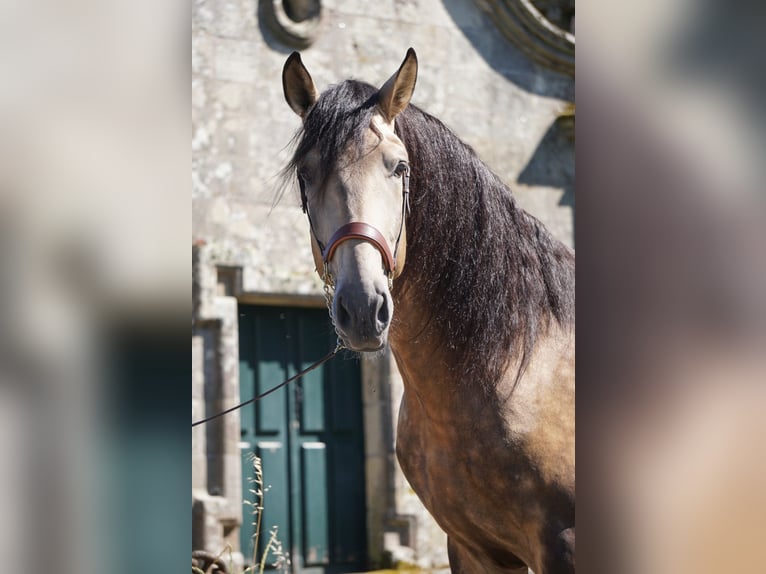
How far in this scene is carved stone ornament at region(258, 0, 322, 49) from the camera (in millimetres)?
6781

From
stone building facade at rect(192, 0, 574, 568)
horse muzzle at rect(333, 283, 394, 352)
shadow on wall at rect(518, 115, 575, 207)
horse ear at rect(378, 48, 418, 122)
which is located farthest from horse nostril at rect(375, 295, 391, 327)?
shadow on wall at rect(518, 115, 575, 207)

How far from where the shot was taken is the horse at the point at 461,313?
264 cm

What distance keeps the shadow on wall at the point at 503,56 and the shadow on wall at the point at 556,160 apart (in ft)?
0.92

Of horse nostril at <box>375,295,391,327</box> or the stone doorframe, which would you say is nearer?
horse nostril at <box>375,295,391,327</box>

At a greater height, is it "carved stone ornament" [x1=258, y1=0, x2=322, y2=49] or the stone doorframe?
"carved stone ornament" [x1=258, y1=0, x2=322, y2=49]

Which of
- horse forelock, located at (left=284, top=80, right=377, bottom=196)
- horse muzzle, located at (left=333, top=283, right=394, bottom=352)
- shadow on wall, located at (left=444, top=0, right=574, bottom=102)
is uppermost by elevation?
shadow on wall, located at (left=444, top=0, right=574, bottom=102)

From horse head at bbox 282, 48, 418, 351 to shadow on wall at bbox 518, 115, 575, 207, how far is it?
5.05m

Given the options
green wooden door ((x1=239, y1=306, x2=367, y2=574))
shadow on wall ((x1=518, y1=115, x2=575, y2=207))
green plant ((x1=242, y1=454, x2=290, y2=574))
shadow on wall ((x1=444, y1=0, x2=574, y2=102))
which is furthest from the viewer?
shadow on wall ((x1=518, y1=115, x2=575, y2=207))

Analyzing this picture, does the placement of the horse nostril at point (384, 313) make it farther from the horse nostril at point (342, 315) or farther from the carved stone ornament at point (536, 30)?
the carved stone ornament at point (536, 30)

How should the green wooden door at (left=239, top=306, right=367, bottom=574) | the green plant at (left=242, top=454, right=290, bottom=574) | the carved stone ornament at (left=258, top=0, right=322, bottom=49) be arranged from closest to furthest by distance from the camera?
1. the green plant at (left=242, top=454, right=290, bottom=574)
2. the green wooden door at (left=239, top=306, right=367, bottom=574)
3. the carved stone ornament at (left=258, top=0, right=322, bottom=49)

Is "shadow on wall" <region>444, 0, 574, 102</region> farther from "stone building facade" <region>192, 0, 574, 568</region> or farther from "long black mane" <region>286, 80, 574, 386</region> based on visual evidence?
"long black mane" <region>286, 80, 574, 386</region>
